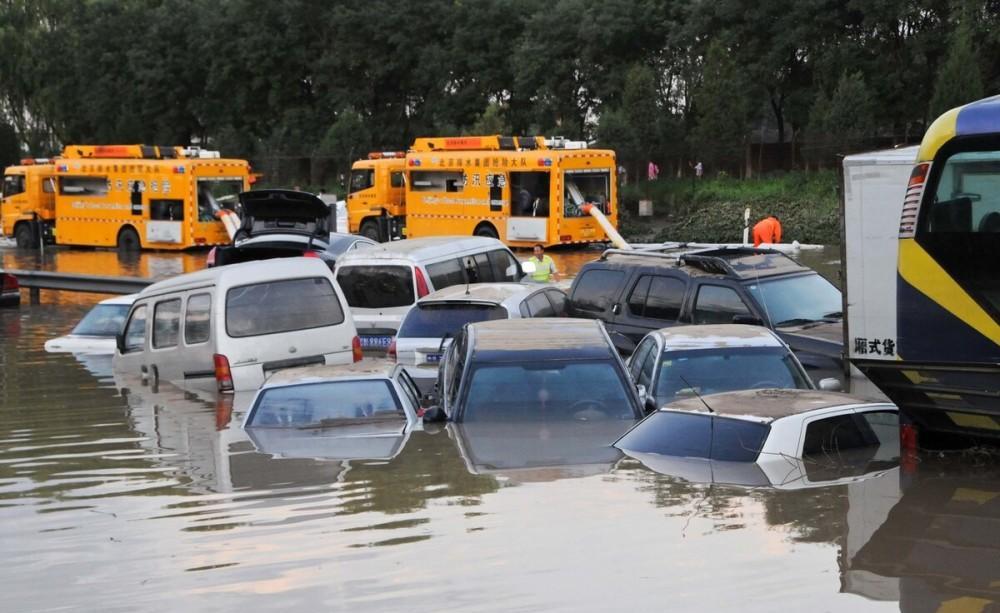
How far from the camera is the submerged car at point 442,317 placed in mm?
16672

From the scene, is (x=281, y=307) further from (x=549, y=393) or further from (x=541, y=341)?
(x=549, y=393)

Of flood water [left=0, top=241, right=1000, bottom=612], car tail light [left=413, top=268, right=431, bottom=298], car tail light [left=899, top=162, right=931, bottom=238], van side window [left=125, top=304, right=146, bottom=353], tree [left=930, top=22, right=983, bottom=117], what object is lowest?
flood water [left=0, top=241, right=1000, bottom=612]

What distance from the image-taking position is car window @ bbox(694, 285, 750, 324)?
16672mm

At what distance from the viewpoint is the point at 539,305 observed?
18.1m

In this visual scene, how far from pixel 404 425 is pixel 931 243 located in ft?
15.3

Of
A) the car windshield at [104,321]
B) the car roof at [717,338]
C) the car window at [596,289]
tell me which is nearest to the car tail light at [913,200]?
the car roof at [717,338]

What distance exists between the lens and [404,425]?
13.1 meters

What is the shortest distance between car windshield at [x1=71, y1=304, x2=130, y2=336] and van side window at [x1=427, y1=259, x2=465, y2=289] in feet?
17.0

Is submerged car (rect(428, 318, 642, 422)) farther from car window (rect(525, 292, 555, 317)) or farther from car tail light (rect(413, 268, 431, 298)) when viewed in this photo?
car tail light (rect(413, 268, 431, 298))

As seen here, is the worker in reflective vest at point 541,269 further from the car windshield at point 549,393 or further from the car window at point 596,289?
the car windshield at point 549,393

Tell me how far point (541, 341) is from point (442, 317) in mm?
4310

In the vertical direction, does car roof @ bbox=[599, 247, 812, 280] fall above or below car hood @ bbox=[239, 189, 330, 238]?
below

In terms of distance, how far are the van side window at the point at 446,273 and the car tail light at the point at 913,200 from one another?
9.20 metres

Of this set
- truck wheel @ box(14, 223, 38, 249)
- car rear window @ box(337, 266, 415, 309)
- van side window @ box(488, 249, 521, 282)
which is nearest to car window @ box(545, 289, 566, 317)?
car rear window @ box(337, 266, 415, 309)
